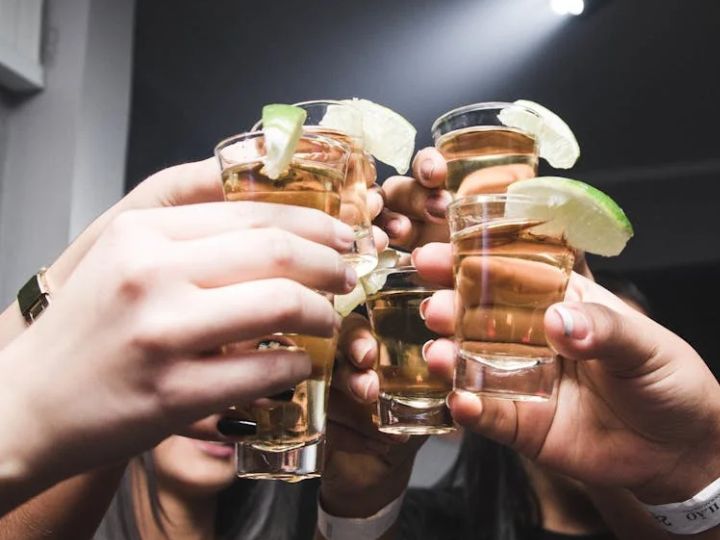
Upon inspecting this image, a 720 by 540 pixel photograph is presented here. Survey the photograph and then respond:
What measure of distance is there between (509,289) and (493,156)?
0.23 m

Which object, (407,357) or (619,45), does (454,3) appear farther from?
(407,357)

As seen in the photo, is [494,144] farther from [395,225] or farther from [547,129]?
[395,225]

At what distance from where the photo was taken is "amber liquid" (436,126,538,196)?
0.97 meters

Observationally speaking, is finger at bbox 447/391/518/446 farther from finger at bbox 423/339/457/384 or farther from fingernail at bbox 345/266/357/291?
fingernail at bbox 345/266/357/291

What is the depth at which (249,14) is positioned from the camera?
2.74 metres

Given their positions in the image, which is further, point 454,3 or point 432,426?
point 454,3

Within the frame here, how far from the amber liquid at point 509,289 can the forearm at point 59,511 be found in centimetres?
56

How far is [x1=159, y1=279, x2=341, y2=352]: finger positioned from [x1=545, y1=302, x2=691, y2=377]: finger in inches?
12.9

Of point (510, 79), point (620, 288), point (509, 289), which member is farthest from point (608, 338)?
point (510, 79)

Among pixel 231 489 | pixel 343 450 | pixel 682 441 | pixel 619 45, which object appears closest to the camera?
pixel 682 441

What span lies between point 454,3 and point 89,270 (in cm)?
239

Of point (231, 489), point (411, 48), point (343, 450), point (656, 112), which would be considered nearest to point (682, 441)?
point (343, 450)

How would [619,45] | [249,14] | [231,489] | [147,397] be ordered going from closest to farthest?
1. [147,397]
2. [231,489]
3. [619,45]
4. [249,14]

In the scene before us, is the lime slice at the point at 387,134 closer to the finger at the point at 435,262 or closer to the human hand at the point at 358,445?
the finger at the point at 435,262
